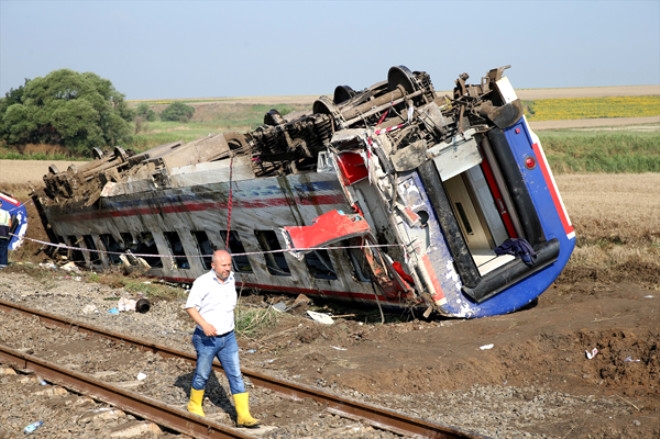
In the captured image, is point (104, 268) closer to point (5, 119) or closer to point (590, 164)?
point (590, 164)

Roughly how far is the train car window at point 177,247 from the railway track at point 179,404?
5.01 m

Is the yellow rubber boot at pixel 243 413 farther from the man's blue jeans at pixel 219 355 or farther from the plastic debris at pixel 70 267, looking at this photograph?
the plastic debris at pixel 70 267

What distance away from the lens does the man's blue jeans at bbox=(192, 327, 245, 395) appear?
23.5 ft

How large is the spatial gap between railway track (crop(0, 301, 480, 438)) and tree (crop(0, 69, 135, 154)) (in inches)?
1931

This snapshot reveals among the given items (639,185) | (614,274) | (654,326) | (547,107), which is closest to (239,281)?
(614,274)

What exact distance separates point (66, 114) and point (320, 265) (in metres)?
49.1

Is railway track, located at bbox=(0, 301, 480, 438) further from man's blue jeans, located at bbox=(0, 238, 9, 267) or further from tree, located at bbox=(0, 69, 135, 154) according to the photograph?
tree, located at bbox=(0, 69, 135, 154)

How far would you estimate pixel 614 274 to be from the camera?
13469mm

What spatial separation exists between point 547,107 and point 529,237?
72502 mm

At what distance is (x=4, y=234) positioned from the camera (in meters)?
20.8

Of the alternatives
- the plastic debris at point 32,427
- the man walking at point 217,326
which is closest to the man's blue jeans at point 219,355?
the man walking at point 217,326

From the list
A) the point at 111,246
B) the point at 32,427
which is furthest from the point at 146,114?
the point at 32,427

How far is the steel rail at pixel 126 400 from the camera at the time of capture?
6.84m

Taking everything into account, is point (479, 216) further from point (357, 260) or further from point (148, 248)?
point (148, 248)
